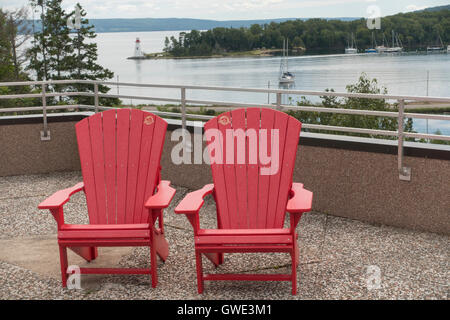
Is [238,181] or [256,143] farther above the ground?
[256,143]

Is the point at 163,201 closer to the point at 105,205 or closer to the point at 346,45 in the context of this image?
the point at 105,205

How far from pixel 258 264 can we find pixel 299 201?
79 centimetres

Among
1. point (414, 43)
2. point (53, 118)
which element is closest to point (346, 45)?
point (414, 43)

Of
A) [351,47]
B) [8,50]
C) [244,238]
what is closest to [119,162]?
[244,238]

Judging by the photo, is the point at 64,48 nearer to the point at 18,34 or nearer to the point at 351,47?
the point at 18,34

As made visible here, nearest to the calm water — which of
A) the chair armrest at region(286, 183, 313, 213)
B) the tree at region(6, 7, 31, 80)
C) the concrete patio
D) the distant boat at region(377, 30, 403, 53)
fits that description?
the distant boat at region(377, 30, 403, 53)

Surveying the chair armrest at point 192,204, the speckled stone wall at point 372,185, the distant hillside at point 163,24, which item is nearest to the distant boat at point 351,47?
the distant hillside at point 163,24

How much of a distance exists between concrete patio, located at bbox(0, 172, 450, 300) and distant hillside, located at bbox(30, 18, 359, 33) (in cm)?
4765

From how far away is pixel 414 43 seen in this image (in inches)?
2308

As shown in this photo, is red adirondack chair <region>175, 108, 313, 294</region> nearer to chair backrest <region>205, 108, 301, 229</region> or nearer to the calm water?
chair backrest <region>205, 108, 301, 229</region>

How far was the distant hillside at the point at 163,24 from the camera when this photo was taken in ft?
193

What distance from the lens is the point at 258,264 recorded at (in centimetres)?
387

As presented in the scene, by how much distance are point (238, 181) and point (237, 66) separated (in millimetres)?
69620

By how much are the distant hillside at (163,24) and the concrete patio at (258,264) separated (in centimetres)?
4765
